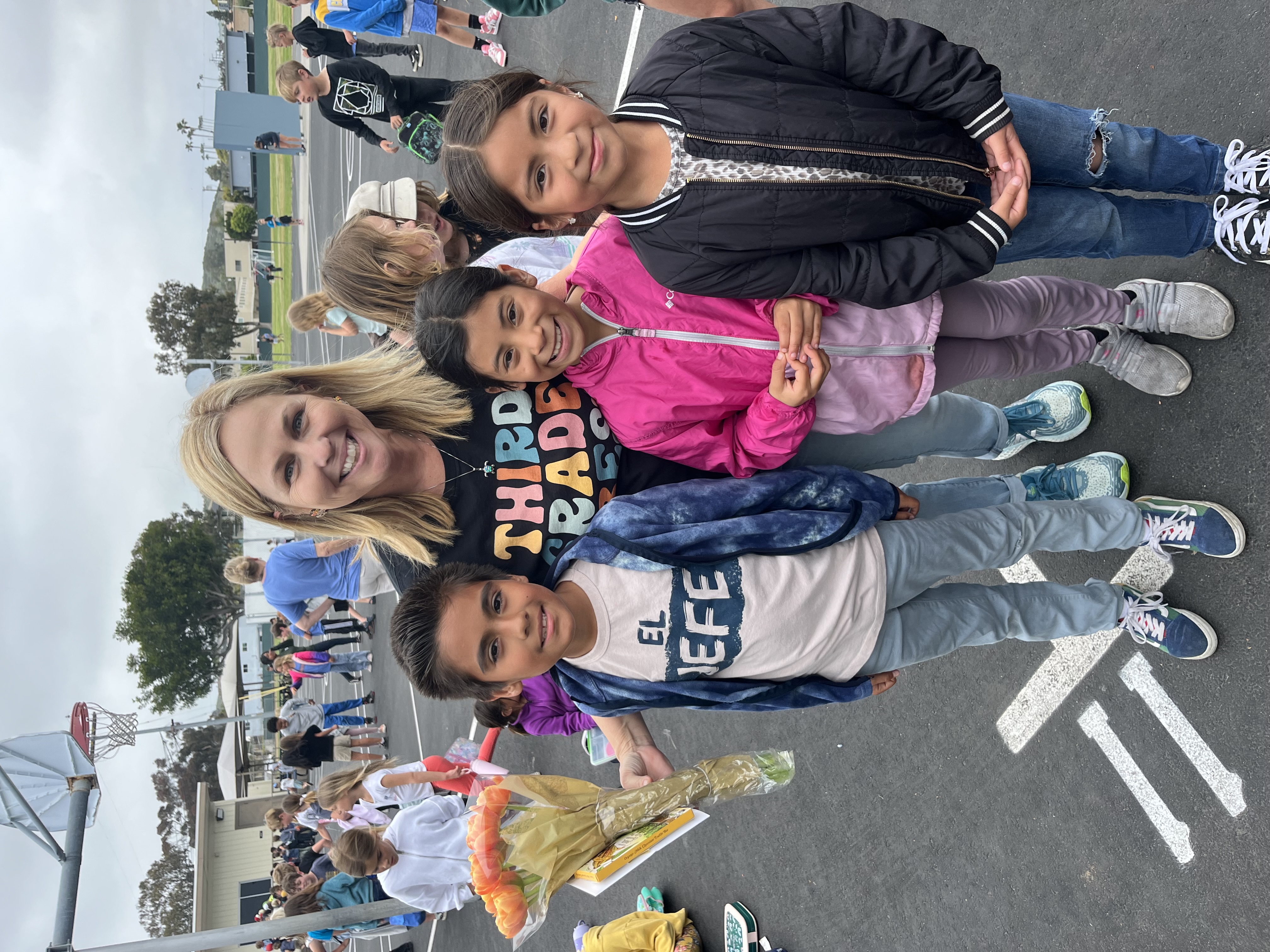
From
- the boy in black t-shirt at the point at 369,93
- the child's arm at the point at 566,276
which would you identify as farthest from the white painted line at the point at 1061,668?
the boy in black t-shirt at the point at 369,93

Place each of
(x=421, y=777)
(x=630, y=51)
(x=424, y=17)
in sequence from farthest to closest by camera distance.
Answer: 1. (x=424, y=17)
2. (x=421, y=777)
3. (x=630, y=51)

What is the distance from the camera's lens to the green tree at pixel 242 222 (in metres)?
25.3

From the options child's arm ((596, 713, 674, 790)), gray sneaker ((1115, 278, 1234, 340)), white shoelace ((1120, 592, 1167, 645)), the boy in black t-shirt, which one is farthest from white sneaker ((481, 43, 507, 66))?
white shoelace ((1120, 592, 1167, 645))

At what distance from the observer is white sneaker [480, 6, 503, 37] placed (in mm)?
7781

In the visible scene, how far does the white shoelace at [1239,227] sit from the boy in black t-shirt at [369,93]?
19.3ft

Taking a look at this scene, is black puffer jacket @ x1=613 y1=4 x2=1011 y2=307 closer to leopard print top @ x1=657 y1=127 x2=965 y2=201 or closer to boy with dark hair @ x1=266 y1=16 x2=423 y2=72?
leopard print top @ x1=657 y1=127 x2=965 y2=201

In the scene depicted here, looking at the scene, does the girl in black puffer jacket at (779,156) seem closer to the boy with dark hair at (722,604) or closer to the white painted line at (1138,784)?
the boy with dark hair at (722,604)

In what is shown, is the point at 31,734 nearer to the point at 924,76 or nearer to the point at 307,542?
the point at 307,542

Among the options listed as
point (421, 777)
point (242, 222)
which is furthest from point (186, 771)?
point (421, 777)

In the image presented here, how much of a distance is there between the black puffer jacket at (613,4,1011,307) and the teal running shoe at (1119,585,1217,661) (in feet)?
5.40

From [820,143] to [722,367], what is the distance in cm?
70

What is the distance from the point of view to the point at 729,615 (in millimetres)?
2322

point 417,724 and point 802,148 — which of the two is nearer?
point 802,148

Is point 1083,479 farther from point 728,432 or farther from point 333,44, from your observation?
point 333,44
